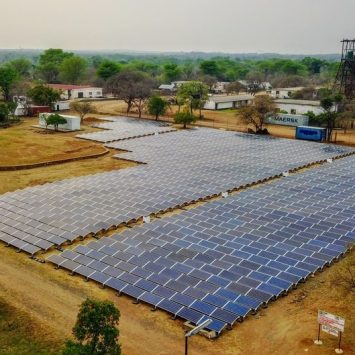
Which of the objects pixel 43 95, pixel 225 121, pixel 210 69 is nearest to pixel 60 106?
pixel 43 95

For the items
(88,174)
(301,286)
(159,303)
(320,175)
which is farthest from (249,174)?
(159,303)

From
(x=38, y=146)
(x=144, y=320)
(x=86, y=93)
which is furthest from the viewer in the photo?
(x=86, y=93)

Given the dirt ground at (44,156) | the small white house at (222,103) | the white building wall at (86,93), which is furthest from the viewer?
the white building wall at (86,93)

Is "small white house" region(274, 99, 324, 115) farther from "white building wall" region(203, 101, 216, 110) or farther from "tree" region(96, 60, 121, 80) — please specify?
"tree" region(96, 60, 121, 80)

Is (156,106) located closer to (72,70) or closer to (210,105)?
(210,105)

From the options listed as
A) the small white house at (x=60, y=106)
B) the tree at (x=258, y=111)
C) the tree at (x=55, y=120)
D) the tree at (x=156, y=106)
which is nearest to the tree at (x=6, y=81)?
the small white house at (x=60, y=106)

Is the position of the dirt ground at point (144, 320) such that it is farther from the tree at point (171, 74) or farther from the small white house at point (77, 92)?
the tree at point (171, 74)
